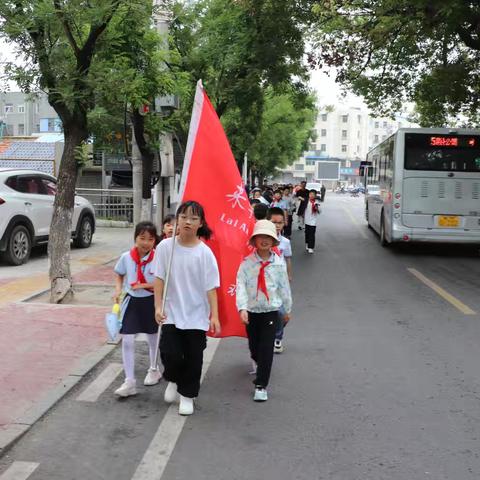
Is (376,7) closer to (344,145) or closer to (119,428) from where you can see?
(119,428)

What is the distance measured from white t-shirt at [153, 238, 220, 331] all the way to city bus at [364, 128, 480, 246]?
33.4 feet

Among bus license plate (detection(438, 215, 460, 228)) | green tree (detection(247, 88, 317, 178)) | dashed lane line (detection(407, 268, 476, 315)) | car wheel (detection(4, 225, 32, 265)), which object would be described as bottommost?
dashed lane line (detection(407, 268, 476, 315))

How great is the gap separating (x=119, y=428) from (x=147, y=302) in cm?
105

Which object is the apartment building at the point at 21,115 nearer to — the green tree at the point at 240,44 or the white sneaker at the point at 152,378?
the green tree at the point at 240,44

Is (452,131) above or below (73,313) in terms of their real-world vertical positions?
above

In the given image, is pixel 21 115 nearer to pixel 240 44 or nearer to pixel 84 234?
pixel 84 234

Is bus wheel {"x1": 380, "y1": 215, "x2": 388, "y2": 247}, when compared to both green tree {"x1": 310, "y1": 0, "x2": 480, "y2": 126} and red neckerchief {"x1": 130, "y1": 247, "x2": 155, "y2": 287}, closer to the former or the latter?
green tree {"x1": 310, "y1": 0, "x2": 480, "y2": 126}

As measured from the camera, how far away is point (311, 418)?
4426 mm

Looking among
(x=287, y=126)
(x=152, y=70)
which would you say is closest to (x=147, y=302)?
(x=152, y=70)

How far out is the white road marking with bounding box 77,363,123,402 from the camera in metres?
4.83

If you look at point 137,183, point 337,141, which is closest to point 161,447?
point 137,183

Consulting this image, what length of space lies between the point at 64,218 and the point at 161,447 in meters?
5.22

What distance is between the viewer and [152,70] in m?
9.40

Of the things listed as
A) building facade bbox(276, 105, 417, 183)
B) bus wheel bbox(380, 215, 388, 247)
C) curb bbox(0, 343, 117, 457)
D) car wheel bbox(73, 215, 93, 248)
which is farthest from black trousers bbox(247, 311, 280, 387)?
building facade bbox(276, 105, 417, 183)
